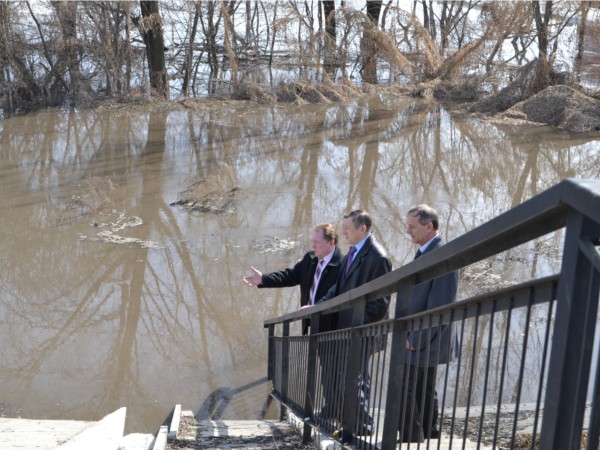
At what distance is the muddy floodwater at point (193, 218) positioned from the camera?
7152mm

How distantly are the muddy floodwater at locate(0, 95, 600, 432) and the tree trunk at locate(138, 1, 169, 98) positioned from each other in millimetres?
1588

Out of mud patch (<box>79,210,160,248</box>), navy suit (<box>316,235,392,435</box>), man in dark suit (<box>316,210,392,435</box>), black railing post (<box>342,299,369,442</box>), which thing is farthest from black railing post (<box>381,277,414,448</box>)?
mud patch (<box>79,210,160,248</box>)

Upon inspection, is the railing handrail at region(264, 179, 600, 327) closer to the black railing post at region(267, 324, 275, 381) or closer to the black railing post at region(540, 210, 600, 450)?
the black railing post at region(540, 210, 600, 450)

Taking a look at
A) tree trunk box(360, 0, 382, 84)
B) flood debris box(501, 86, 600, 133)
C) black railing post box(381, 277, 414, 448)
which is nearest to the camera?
black railing post box(381, 277, 414, 448)

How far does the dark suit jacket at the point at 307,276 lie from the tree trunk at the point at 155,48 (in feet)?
46.7

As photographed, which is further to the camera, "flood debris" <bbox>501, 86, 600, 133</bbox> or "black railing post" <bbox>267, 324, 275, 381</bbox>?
"flood debris" <bbox>501, 86, 600, 133</bbox>

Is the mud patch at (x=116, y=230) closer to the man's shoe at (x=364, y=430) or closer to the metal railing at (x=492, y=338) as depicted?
the metal railing at (x=492, y=338)

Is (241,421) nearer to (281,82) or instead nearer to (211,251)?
(211,251)

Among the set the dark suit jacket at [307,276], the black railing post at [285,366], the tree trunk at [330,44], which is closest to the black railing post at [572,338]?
the dark suit jacket at [307,276]

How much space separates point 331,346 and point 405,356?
122 centimetres

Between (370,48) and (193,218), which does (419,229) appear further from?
(370,48)

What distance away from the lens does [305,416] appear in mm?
4887

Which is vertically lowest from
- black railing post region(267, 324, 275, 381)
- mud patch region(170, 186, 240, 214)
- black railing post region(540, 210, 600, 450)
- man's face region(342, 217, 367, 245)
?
black railing post region(267, 324, 275, 381)

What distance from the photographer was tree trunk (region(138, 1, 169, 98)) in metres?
19.1
